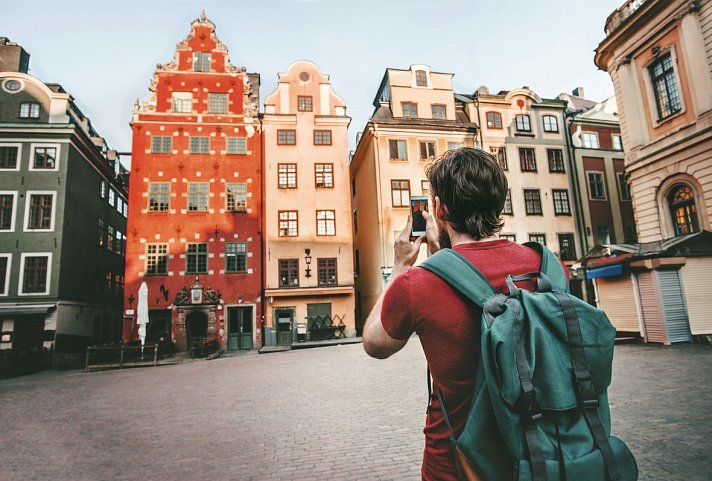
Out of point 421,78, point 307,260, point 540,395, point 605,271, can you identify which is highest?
point 421,78

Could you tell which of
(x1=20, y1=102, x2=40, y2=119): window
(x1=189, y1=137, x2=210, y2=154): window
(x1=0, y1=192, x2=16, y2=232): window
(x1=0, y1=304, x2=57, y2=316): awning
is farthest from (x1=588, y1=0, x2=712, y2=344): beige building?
(x1=20, y1=102, x2=40, y2=119): window

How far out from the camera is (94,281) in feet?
97.1

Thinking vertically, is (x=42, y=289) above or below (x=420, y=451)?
above

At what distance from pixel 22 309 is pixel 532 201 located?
33313 mm

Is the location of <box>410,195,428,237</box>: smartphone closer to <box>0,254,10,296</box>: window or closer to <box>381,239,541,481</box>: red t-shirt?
<box>381,239,541,481</box>: red t-shirt

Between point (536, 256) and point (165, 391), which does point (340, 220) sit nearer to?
point (165, 391)

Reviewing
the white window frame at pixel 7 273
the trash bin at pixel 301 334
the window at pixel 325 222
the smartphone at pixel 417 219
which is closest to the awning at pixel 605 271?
the window at pixel 325 222

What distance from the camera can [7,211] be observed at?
82.8 ft

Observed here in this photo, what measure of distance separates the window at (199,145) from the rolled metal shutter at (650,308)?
25.1 meters

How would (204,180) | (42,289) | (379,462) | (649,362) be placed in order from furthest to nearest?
1. (204,180)
2. (42,289)
3. (649,362)
4. (379,462)

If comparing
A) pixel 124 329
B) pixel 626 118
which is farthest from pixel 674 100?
pixel 124 329

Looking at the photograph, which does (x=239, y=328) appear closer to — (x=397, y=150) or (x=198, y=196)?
(x=198, y=196)

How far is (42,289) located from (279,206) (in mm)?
14669

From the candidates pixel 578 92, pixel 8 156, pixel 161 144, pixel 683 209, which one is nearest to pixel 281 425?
pixel 683 209
